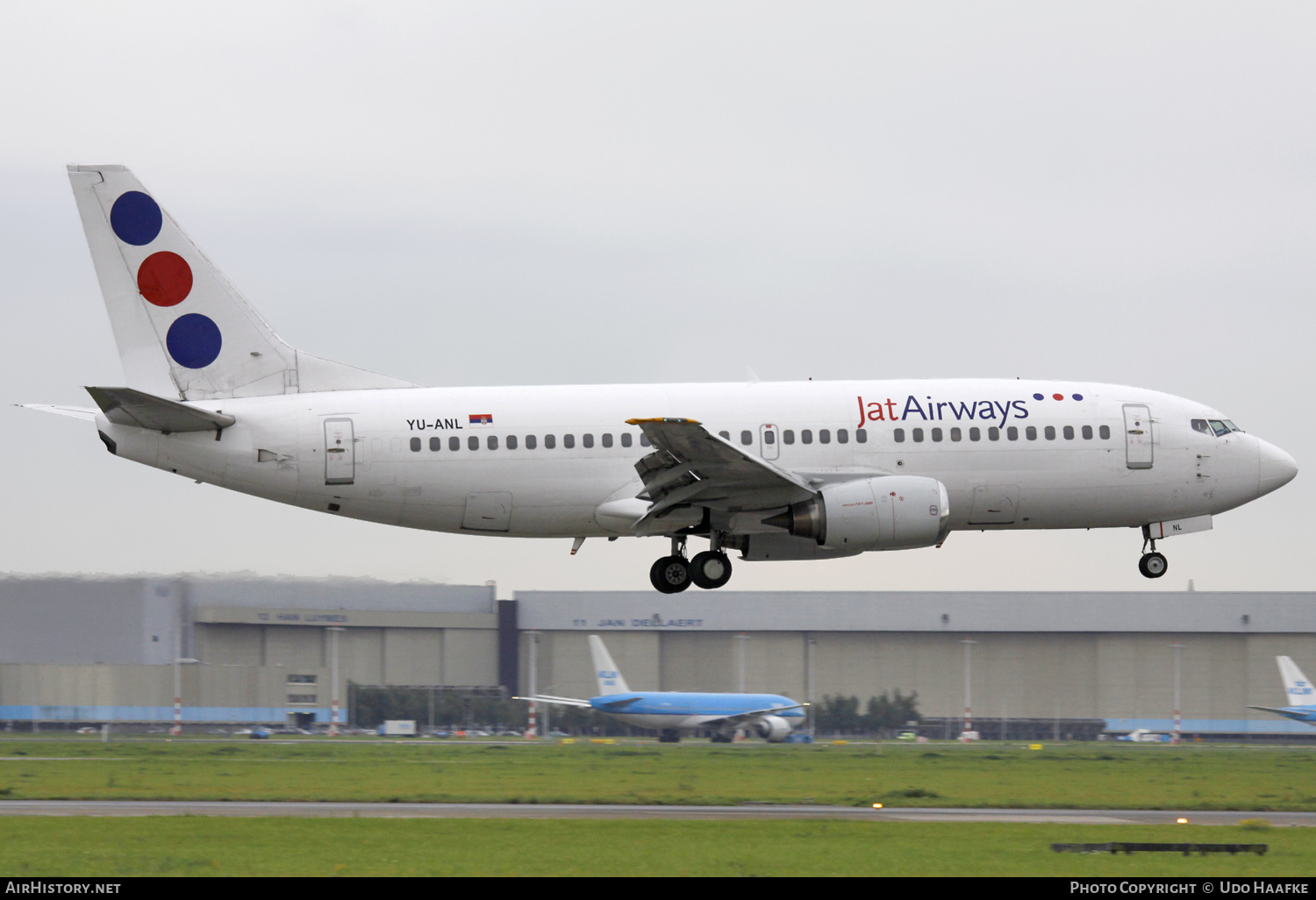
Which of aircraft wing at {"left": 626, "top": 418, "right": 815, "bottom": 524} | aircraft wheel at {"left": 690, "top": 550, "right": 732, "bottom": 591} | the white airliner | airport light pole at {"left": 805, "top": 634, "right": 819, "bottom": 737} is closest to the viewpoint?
aircraft wing at {"left": 626, "top": 418, "right": 815, "bottom": 524}

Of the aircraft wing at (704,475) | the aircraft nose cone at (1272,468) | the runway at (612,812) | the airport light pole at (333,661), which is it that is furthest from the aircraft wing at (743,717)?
the aircraft wing at (704,475)

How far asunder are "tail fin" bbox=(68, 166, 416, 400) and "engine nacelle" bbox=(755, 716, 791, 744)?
3686 cm

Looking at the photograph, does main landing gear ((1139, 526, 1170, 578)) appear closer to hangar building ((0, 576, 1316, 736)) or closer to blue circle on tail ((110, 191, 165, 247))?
blue circle on tail ((110, 191, 165, 247))

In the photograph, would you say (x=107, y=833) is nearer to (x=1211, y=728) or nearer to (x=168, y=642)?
(x=168, y=642)

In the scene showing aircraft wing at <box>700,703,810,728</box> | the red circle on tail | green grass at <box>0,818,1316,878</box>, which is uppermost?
the red circle on tail

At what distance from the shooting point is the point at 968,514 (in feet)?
126

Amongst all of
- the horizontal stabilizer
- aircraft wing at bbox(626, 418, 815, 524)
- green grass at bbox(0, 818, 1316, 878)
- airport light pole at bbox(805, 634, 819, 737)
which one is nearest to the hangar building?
airport light pole at bbox(805, 634, 819, 737)

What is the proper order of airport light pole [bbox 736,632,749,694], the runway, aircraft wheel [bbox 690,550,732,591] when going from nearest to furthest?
the runway < aircraft wheel [bbox 690,550,732,591] < airport light pole [bbox 736,632,749,694]

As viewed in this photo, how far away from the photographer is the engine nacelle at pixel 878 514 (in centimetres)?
3609

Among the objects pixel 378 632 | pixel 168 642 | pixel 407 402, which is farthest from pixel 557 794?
pixel 378 632

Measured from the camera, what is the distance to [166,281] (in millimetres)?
39375

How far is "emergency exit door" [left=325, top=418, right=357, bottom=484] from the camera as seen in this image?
37281mm

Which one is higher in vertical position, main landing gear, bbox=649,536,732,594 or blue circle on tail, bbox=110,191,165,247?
blue circle on tail, bbox=110,191,165,247

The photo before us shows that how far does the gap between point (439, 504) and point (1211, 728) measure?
7564 cm
